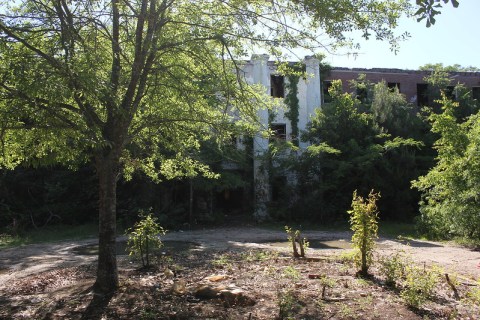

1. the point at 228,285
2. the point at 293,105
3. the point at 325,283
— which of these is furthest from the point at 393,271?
the point at 293,105

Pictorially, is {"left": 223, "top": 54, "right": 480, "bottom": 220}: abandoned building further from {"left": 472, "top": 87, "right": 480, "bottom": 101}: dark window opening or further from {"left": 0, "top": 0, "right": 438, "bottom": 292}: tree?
{"left": 0, "top": 0, "right": 438, "bottom": 292}: tree

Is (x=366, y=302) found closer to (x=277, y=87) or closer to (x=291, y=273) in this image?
(x=291, y=273)

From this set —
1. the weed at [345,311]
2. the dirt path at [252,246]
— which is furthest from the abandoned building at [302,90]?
the weed at [345,311]

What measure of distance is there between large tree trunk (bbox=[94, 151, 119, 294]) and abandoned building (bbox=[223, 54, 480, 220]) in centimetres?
1289

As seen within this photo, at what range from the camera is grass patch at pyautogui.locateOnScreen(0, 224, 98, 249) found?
623 inches

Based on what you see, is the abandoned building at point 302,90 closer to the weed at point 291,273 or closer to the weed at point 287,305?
the weed at point 291,273

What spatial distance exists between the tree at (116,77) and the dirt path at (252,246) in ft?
11.8

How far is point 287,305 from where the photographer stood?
542cm

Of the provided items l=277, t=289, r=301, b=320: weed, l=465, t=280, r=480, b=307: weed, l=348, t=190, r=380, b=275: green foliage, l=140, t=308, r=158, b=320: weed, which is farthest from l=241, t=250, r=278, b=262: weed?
l=465, t=280, r=480, b=307: weed

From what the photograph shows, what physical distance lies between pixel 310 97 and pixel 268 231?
9.45 meters

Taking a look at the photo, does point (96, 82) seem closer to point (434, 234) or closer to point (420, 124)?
point (434, 234)

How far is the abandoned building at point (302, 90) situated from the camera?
22484mm

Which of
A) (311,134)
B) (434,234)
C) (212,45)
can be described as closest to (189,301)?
(212,45)

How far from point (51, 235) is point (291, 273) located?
1328cm
